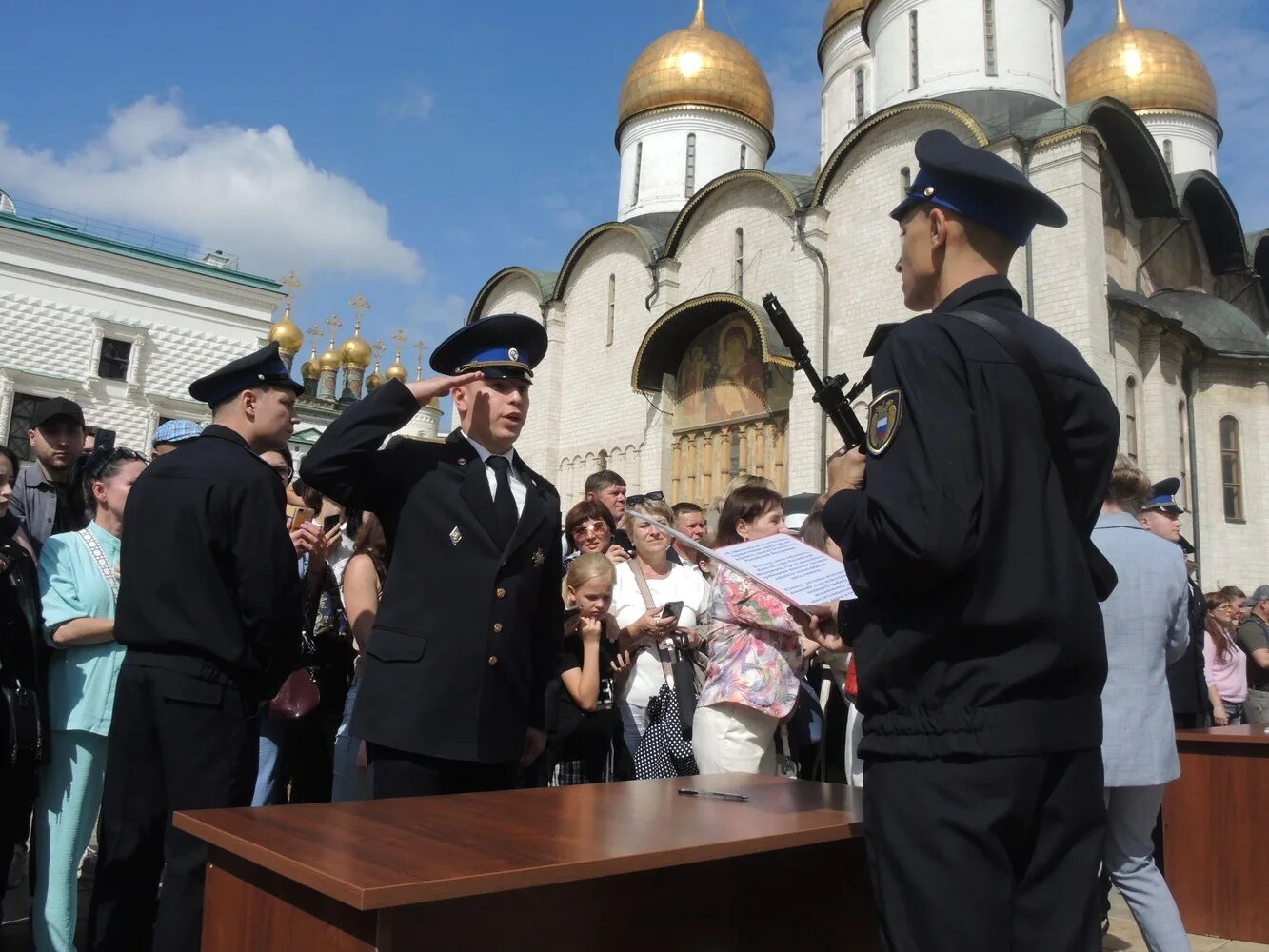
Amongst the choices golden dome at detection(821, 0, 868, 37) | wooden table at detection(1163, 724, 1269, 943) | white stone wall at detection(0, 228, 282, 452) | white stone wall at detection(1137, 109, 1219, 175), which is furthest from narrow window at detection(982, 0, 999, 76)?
white stone wall at detection(0, 228, 282, 452)

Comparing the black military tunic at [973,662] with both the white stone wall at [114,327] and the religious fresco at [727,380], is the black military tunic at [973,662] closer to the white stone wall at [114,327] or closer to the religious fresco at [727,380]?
the religious fresco at [727,380]

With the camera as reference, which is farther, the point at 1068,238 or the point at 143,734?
the point at 1068,238

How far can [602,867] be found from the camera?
73.2 inches

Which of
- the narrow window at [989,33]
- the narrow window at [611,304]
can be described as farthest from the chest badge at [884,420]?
the narrow window at [611,304]


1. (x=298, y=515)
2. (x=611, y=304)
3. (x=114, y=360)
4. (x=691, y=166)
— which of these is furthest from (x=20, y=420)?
(x=298, y=515)

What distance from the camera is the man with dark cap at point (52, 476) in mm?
5109

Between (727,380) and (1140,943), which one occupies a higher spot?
(727,380)

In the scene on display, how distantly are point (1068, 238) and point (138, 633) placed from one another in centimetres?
1452

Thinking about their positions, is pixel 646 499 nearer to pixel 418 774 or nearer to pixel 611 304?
pixel 418 774

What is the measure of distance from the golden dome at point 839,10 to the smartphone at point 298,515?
2324 cm

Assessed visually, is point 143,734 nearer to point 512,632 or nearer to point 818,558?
point 512,632

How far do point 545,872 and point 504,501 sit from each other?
1373 millimetres

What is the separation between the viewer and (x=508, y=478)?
306cm

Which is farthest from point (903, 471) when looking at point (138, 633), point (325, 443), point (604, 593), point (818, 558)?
point (604, 593)
